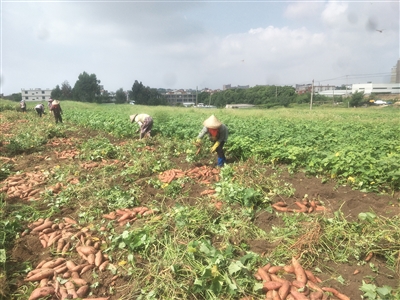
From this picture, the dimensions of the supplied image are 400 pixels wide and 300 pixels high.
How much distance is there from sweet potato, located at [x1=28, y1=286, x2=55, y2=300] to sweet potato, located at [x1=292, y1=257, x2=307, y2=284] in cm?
253

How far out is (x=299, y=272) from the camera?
2.93 meters

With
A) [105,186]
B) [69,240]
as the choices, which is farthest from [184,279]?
[105,186]

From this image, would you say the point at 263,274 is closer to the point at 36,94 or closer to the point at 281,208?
the point at 281,208

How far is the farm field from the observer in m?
2.89

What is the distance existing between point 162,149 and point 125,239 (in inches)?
194

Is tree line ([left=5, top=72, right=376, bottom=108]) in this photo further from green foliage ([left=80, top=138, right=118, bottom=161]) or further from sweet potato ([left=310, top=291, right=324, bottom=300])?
sweet potato ([left=310, top=291, right=324, bottom=300])

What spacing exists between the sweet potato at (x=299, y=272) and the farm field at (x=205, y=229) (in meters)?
0.01

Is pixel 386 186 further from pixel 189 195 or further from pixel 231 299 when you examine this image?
pixel 231 299

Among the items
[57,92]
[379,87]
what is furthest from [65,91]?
[379,87]

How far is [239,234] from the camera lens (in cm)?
367

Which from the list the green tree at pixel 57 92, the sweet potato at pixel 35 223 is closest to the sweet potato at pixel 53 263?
the sweet potato at pixel 35 223

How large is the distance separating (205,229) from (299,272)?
1285 millimetres

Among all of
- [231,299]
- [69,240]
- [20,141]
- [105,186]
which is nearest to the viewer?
[231,299]

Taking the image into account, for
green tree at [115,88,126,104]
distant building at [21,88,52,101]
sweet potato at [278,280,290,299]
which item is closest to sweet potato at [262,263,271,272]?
sweet potato at [278,280,290,299]
